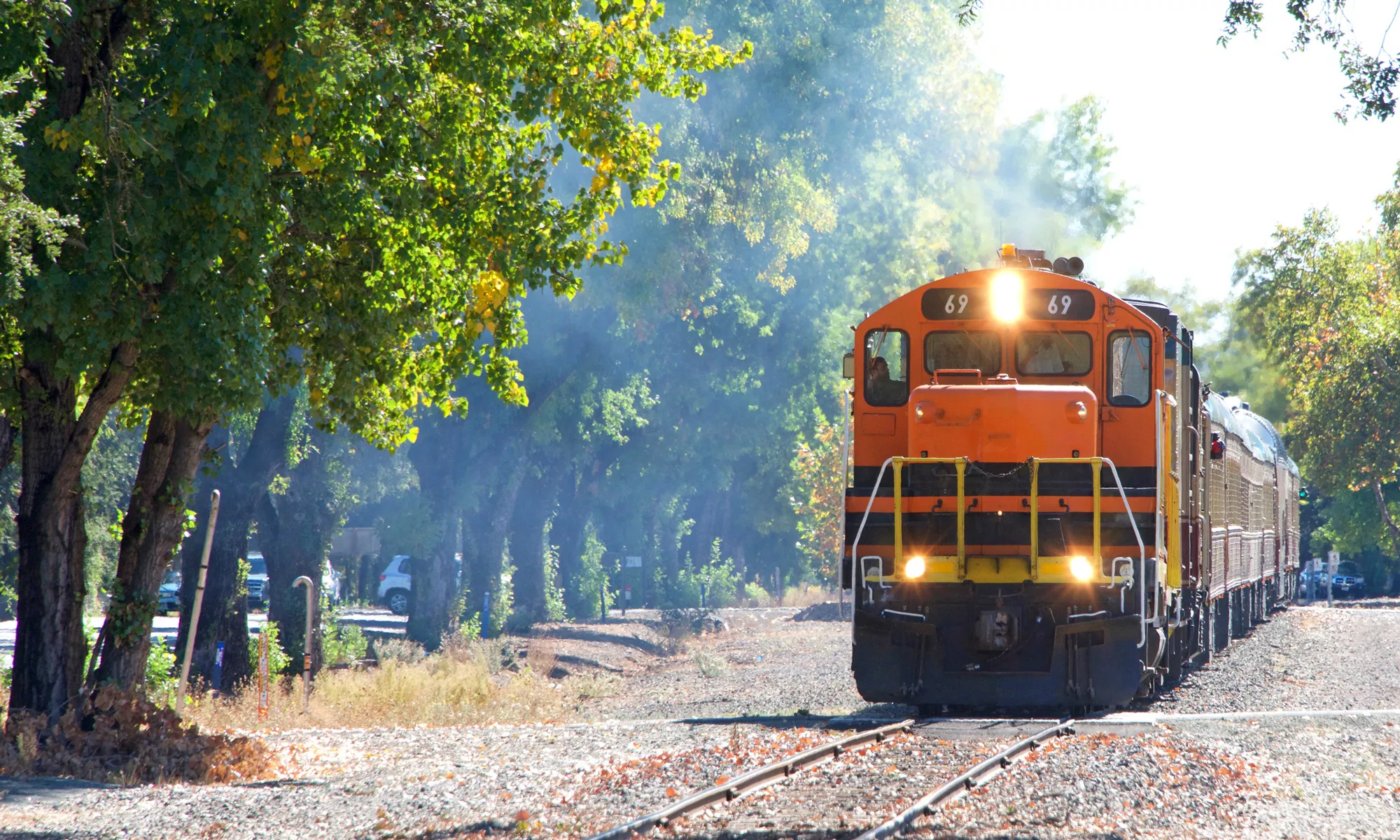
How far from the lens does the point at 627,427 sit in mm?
44938

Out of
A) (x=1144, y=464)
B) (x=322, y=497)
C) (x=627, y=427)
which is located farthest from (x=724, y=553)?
(x=1144, y=464)

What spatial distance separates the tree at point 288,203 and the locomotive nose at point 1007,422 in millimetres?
3275

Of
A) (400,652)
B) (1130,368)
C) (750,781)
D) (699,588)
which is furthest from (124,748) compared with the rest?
(699,588)

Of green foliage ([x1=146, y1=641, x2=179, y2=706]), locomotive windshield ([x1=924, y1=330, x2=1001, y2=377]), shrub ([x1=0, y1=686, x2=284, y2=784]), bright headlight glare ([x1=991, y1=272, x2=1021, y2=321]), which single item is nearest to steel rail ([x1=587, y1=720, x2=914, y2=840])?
locomotive windshield ([x1=924, y1=330, x2=1001, y2=377])

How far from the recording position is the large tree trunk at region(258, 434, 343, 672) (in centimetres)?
2542

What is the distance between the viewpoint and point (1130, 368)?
12664 millimetres

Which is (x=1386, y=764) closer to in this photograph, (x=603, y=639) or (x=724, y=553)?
(x=603, y=639)

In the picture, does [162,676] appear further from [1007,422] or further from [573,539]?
[573,539]

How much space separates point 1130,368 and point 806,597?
A: 42.4 metres

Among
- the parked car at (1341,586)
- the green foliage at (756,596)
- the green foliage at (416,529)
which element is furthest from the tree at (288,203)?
the parked car at (1341,586)

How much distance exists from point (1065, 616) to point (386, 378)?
6.17 m

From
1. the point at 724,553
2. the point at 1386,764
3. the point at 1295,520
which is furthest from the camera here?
the point at 724,553

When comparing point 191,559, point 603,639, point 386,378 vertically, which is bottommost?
point 603,639

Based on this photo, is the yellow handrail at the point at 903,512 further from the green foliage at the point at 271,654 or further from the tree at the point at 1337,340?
the tree at the point at 1337,340
